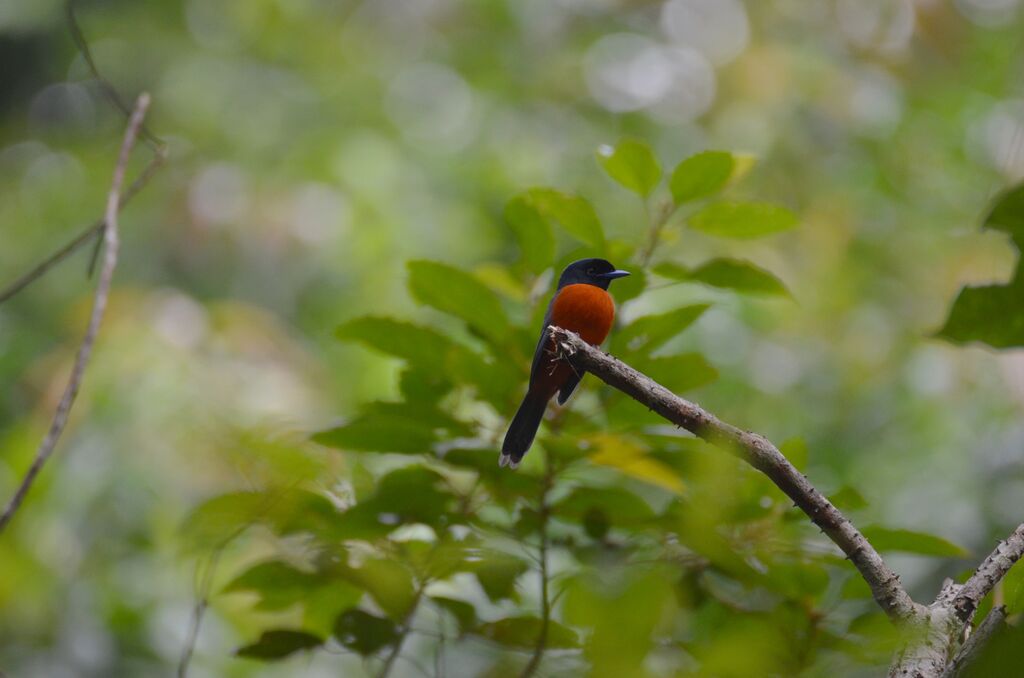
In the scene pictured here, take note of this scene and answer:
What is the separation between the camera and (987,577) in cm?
143

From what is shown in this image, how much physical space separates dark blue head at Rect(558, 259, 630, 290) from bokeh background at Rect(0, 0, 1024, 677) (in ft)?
0.92

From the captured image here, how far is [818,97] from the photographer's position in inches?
339

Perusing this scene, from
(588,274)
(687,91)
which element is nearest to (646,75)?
(687,91)

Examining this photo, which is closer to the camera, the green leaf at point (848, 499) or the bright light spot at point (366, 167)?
the green leaf at point (848, 499)

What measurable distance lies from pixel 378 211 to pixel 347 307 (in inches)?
31.2

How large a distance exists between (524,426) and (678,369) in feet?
1.27

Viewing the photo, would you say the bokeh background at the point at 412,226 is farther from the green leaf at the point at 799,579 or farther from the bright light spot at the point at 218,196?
the green leaf at the point at 799,579

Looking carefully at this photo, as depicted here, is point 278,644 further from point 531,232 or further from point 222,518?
point 531,232

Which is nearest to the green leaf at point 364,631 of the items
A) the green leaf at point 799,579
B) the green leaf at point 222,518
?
the green leaf at point 222,518

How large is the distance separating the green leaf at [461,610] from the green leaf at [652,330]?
581 millimetres

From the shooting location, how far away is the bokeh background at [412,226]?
3.94 metres

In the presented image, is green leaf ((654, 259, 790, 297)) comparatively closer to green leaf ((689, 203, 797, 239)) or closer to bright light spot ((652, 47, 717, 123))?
green leaf ((689, 203, 797, 239))

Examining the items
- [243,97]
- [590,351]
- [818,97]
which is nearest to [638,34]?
[818,97]

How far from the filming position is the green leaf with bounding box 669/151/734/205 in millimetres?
1986
